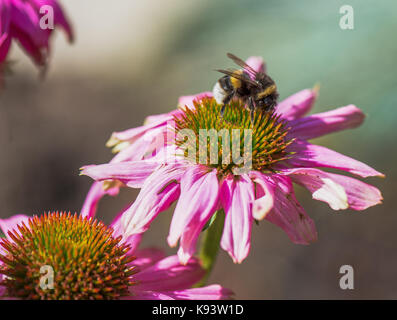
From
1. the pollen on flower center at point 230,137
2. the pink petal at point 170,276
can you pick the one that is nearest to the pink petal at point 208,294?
the pink petal at point 170,276

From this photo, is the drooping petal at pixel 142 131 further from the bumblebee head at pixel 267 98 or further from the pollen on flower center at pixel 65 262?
the pollen on flower center at pixel 65 262

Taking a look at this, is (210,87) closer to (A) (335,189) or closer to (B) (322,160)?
(B) (322,160)

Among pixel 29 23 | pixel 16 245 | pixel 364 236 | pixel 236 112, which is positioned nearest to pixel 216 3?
pixel 364 236

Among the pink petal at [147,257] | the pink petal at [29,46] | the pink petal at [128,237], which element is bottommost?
the pink petal at [147,257]

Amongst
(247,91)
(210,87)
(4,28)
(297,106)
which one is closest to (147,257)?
(247,91)
